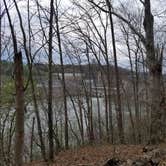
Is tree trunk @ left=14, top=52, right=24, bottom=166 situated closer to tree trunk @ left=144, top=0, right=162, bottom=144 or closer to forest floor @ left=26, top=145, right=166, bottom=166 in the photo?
forest floor @ left=26, top=145, right=166, bottom=166

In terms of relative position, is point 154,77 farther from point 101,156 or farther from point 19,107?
point 19,107

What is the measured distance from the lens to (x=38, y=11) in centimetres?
2344

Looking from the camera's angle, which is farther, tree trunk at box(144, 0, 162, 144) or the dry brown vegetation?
tree trunk at box(144, 0, 162, 144)

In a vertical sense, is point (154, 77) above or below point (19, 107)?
above

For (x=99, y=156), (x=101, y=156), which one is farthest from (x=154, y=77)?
(x=99, y=156)

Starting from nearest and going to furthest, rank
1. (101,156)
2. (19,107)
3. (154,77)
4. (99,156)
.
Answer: (19,107) → (154,77) → (101,156) → (99,156)

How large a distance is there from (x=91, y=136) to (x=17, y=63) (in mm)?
24290

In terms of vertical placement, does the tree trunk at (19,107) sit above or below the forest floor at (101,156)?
above

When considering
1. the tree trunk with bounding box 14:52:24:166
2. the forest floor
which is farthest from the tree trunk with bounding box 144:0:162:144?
the tree trunk with bounding box 14:52:24:166

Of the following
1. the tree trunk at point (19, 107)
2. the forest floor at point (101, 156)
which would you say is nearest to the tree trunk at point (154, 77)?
the forest floor at point (101, 156)

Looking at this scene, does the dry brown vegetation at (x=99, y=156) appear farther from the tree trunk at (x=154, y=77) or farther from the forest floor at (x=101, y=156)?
the tree trunk at (x=154, y=77)

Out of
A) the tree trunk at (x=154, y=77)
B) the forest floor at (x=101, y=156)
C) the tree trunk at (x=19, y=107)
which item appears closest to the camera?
the tree trunk at (x=19, y=107)

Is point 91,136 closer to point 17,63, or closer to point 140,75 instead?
point 140,75

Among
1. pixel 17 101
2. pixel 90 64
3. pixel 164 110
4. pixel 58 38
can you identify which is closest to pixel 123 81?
pixel 90 64
